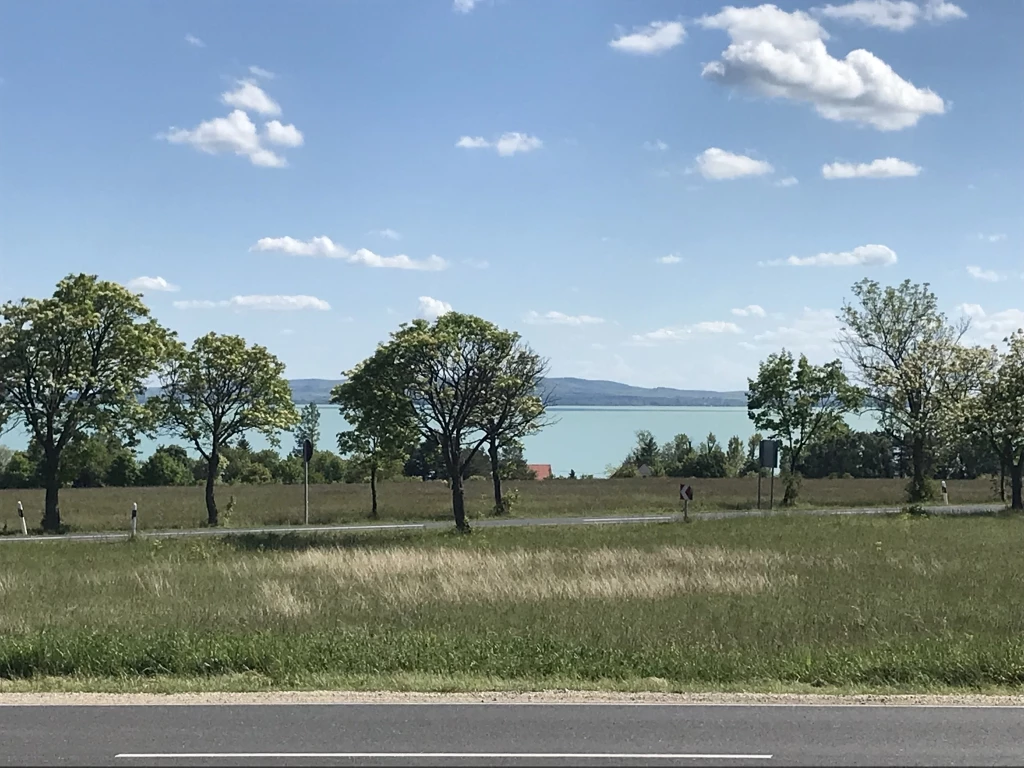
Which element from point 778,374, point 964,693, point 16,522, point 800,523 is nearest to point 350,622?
point 964,693

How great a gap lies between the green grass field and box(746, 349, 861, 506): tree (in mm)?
25968

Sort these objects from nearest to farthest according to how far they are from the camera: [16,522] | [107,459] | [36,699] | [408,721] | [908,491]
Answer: [408,721] → [36,699] → [16,522] → [908,491] → [107,459]

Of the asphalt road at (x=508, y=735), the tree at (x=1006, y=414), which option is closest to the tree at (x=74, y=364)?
the asphalt road at (x=508, y=735)

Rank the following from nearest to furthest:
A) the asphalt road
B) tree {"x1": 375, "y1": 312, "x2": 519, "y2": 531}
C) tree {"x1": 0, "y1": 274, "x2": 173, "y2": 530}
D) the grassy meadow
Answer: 1. the asphalt road
2. tree {"x1": 375, "y1": 312, "x2": 519, "y2": 531}
3. tree {"x1": 0, "y1": 274, "x2": 173, "y2": 530}
4. the grassy meadow

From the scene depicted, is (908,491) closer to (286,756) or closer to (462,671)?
(462,671)

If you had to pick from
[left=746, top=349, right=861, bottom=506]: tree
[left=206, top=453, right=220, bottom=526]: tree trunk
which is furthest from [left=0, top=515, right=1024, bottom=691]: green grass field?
[left=746, top=349, right=861, bottom=506]: tree

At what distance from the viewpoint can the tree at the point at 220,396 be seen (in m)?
39.4

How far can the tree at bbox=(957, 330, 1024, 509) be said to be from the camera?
41438mm

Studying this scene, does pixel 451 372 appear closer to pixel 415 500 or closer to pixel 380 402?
pixel 380 402

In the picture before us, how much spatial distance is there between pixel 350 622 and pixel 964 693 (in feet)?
28.6

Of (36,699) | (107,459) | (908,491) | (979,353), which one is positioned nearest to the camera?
(36,699)

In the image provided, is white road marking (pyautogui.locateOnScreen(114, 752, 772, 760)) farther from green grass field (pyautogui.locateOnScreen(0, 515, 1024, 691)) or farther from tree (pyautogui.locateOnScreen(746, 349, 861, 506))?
tree (pyautogui.locateOnScreen(746, 349, 861, 506))

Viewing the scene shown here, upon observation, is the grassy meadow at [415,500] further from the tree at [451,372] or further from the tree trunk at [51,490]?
the tree at [451,372]

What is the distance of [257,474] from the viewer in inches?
3418
